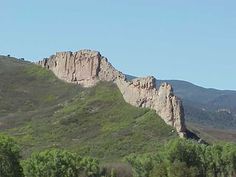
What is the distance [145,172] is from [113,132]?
45.8 meters

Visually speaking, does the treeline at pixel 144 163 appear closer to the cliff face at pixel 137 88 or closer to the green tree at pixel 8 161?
the green tree at pixel 8 161

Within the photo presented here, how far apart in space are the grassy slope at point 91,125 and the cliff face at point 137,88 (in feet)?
6.33

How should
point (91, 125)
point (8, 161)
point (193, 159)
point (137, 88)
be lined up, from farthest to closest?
1. point (91, 125)
2. point (137, 88)
3. point (193, 159)
4. point (8, 161)

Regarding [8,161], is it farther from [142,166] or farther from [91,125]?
[91,125]

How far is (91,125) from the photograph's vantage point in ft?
559

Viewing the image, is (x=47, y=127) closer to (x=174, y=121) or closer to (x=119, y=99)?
(x=119, y=99)

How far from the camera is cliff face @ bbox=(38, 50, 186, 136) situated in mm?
151125

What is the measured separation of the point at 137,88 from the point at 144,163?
47.4 metres

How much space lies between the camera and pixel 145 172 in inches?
4626

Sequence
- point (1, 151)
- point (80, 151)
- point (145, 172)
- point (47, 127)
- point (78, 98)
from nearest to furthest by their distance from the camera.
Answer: point (1, 151)
point (145, 172)
point (80, 151)
point (47, 127)
point (78, 98)

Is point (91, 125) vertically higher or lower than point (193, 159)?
higher

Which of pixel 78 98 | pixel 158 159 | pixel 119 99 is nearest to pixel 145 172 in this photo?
pixel 158 159

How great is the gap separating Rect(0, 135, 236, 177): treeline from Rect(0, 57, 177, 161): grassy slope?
77.7 feet

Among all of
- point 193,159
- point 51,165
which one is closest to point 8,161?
point 51,165
